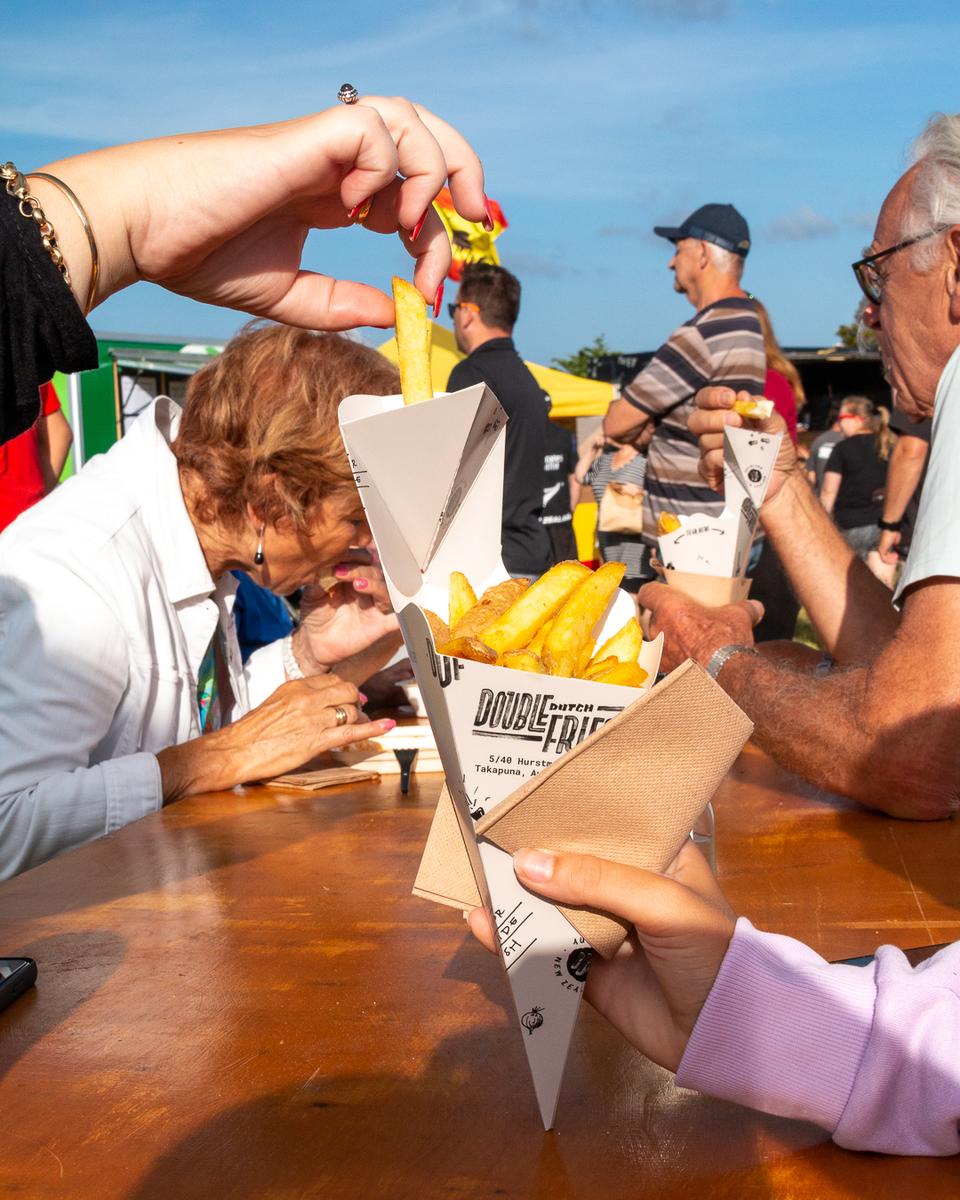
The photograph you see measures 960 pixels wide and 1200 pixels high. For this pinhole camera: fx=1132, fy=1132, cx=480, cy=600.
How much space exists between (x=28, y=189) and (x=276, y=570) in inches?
67.3

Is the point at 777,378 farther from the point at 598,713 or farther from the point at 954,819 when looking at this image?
the point at 598,713

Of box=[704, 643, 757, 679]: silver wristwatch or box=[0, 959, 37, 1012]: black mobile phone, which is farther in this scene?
box=[704, 643, 757, 679]: silver wristwatch

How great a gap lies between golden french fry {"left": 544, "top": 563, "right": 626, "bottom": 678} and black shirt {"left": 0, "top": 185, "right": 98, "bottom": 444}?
54 centimetres

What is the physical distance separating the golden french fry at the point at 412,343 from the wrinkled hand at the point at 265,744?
135cm

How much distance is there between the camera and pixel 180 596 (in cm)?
257

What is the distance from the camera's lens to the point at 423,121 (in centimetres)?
149

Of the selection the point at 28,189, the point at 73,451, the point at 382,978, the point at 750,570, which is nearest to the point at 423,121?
the point at 28,189

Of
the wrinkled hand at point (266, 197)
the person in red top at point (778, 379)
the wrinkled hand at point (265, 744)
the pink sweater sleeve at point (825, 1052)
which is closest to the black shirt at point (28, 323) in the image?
the wrinkled hand at point (266, 197)

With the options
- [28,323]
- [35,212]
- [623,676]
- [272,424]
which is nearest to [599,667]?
[623,676]

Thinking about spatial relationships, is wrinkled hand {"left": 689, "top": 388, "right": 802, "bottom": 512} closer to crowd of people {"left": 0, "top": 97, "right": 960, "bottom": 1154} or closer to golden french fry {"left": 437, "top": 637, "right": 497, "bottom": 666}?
crowd of people {"left": 0, "top": 97, "right": 960, "bottom": 1154}

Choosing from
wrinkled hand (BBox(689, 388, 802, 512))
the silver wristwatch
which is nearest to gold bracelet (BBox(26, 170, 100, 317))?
the silver wristwatch

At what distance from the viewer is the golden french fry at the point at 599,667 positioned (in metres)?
0.92

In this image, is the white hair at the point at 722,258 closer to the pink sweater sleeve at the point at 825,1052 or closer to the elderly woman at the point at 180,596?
the elderly woman at the point at 180,596

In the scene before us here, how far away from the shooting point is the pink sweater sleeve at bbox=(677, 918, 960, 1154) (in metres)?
0.92
